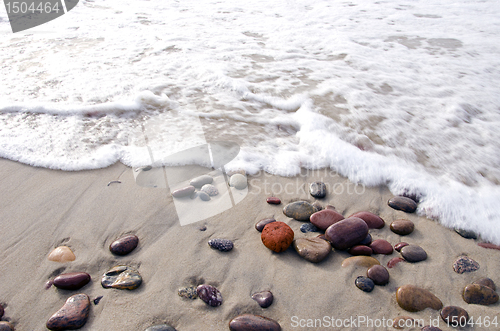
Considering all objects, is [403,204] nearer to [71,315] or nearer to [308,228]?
[308,228]

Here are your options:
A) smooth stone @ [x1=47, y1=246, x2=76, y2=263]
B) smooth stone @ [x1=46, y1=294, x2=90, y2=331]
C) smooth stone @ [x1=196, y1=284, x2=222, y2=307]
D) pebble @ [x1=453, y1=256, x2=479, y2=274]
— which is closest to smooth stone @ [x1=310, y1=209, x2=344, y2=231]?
pebble @ [x1=453, y1=256, x2=479, y2=274]

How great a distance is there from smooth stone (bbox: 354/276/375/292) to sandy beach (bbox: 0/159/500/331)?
28 mm

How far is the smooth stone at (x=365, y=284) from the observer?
4.71ft

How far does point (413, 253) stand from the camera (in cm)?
161

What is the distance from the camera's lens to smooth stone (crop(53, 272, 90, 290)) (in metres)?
1.40

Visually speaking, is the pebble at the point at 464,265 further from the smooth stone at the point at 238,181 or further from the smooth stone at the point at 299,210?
the smooth stone at the point at 238,181

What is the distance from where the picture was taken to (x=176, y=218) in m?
1.85

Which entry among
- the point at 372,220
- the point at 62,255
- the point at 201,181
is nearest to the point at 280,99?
the point at 201,181

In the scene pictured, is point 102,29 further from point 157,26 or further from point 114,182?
point 114,182

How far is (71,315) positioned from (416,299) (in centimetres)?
154

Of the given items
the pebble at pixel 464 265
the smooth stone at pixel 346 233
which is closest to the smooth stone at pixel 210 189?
the smooth stone at pixel 346 233

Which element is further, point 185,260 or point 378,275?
point 185,260

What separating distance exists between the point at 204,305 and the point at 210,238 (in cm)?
42

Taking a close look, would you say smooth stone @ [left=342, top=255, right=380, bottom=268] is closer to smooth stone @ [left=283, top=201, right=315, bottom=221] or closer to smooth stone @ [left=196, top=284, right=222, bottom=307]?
smooth stone @ [left=283, top=201, right=315, bottom=221]
